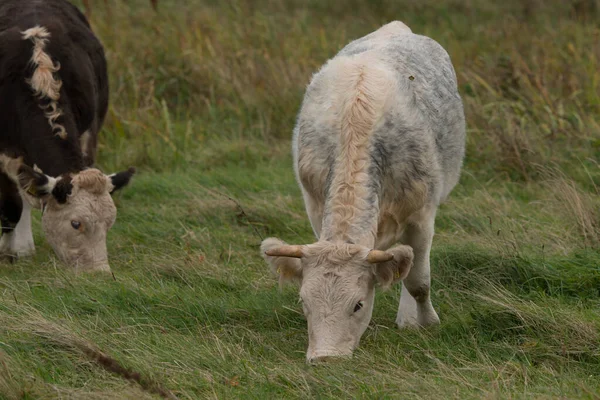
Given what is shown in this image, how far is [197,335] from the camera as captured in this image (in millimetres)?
5332

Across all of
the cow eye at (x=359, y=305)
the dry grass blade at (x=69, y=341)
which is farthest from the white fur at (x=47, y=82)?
the cow eye at (x=359, y=305)

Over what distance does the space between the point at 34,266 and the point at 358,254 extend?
3.07m

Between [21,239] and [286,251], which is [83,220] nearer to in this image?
[21,239]

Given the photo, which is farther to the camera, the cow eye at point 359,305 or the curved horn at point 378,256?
the cow eye at point 359,305

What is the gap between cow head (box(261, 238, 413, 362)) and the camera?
4.63m

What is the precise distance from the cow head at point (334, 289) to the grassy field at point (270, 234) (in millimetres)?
130

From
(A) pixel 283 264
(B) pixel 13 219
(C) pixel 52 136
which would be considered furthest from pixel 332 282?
(B) pixel 13 219

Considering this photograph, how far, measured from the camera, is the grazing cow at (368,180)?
4.67 m

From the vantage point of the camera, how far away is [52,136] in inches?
281

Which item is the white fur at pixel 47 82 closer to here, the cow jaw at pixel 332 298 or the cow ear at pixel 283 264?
the cow ear at pixel 283 264

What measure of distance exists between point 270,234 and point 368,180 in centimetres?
262

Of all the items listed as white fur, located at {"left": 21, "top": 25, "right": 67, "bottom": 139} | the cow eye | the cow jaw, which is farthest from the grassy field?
white fur, located at {"left": 21, "top": 25, "right": 67, "bottom": 139}

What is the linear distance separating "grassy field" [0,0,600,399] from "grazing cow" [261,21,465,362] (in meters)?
0.29

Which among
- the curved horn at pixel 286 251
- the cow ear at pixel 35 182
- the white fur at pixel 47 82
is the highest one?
the white fur at pixel 47 82
